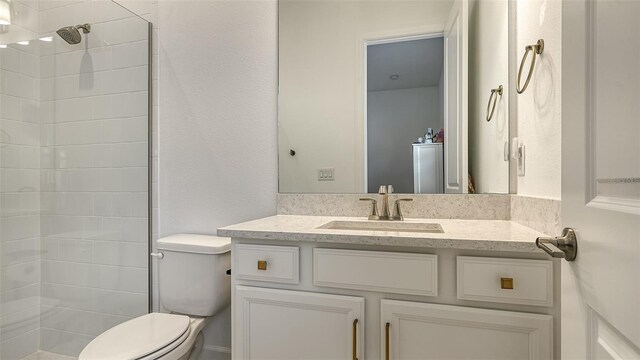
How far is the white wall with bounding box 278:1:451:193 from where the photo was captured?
1.57 meters

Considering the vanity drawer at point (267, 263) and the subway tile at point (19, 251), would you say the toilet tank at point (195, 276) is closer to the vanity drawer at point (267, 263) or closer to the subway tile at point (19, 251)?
the vanity drawer at point (267, 263)

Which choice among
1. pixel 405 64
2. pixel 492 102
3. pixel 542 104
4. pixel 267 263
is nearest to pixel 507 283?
pixel 542 104

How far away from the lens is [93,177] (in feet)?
5.93

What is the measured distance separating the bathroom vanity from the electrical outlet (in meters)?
0.49

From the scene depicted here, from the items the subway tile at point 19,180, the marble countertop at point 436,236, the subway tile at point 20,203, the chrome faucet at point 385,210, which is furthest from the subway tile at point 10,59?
the chrome faucet at point 385,210

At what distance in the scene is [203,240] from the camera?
64.7 inches

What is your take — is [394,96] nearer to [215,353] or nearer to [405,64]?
[405,64]

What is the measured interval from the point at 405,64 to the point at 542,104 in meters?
0.62

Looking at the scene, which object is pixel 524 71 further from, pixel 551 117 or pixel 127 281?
pixel 127 281

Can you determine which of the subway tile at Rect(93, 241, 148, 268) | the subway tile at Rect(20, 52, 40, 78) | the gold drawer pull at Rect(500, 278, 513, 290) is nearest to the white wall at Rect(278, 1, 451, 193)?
the gold drawer pull at Rect(500, 278, 513, 290)

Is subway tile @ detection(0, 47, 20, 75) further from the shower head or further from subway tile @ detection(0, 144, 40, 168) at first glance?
subway tile @ detection(0, 144, 40, 168)

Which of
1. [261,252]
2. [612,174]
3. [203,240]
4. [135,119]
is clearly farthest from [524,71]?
[135,119]

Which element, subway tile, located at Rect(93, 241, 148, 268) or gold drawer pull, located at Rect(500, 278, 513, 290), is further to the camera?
subway tile, located at Rect(93, 241, 148, 268)

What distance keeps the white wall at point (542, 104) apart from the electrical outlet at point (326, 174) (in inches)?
31.2
